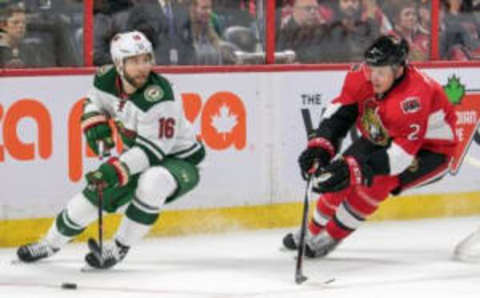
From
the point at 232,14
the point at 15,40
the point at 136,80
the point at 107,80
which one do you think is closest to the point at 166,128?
the point at 136,80

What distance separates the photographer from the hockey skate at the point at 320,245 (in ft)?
23.0

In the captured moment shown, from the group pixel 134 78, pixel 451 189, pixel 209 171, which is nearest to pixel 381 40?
pixel 134 78

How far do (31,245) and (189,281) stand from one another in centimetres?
82

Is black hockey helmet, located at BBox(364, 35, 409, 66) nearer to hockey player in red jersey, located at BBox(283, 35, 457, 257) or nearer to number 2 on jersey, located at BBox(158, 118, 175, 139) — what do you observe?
hockey player in red jersey, located at BBox(283, 35, 457, 257)

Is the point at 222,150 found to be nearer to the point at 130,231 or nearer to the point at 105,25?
the point at 105,25

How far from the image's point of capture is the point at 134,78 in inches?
258

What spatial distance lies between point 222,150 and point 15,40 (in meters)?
1.30

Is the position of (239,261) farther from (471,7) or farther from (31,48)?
(471,7)

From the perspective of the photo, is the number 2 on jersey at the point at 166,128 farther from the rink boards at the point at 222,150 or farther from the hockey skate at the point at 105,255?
the rink boards at the point at 222,150

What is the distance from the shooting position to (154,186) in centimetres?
646

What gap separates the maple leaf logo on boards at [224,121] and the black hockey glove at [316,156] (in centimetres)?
122

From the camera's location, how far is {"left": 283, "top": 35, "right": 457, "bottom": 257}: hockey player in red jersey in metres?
6.55

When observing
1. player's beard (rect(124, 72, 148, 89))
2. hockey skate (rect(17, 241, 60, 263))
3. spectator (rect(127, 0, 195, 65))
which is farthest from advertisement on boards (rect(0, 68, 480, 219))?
player's beard (rect(124, 72, 148, 89))

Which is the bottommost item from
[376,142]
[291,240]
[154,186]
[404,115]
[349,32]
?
[291,240]
